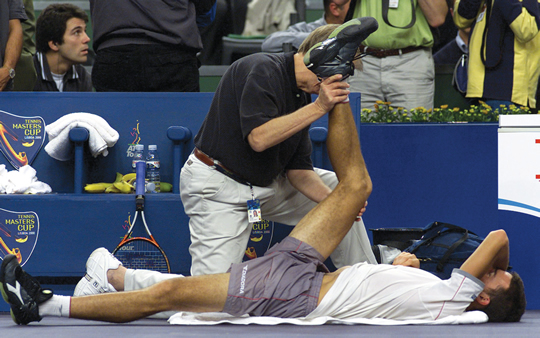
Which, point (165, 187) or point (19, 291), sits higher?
point (165, 187)

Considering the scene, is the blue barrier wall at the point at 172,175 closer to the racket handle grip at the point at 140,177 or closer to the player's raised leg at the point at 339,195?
the racket handle grip at the point at 140,177

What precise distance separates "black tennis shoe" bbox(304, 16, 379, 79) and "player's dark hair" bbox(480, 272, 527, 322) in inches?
46.7

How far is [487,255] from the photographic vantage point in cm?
303

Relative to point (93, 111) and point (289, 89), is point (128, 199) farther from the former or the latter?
point (289, 89)

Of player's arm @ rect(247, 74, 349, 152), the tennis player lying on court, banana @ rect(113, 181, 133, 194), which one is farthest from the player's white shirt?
banana @ rect(113, 181, 133, 194)

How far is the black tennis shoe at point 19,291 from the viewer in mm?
2744

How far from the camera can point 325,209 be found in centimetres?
317

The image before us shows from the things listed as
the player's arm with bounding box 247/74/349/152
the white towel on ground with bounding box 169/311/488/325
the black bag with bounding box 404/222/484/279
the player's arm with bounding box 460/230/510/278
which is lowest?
the white towel on ground with bounding box 169/311/488/325

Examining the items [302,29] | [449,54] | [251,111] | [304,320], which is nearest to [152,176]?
[251,111]

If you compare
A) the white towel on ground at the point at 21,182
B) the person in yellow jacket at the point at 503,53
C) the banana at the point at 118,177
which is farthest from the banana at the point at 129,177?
the person in yellow jacket at the point at 503,53

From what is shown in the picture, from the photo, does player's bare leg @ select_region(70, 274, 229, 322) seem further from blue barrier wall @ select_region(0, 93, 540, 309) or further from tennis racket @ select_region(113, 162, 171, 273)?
blue barrier wall @ select_region(0, 93, 540, 309)

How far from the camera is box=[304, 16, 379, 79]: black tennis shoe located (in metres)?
3.11

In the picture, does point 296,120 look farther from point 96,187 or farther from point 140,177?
point 96,187

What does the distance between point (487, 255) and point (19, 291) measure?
192cm
